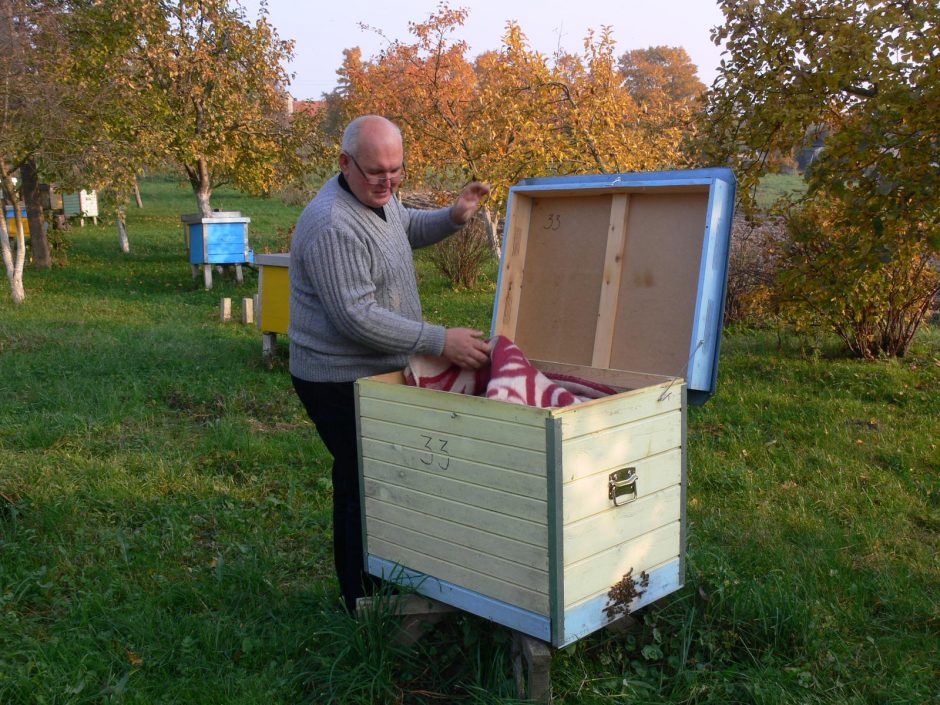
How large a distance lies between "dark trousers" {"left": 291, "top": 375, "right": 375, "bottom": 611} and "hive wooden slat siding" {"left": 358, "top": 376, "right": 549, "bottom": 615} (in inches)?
7.0

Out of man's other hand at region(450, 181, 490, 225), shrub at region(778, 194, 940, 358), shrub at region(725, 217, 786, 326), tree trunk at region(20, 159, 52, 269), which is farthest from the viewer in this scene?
tree trunk at region(20, 159, 52, 269)

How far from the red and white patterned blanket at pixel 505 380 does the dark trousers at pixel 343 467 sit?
0.26 m

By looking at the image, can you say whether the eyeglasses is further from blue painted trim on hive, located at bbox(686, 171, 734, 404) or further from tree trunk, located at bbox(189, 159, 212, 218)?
tree trunk, located at bbox(189, 159, 212, 218)

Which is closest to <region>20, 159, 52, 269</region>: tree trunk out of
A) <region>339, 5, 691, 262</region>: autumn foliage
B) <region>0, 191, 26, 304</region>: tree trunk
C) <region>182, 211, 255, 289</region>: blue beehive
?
<region>0, 191, 26, 304</region>: tree trunk

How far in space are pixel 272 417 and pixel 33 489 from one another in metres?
1.91

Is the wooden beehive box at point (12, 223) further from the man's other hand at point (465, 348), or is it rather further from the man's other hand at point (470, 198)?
the man's other hand at point (465, 348)

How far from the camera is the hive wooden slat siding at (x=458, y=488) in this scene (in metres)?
2.43

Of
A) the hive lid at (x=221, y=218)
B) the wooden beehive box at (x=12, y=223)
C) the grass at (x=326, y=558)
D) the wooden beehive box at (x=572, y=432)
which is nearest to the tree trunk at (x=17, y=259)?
the hive lid at (x=221, y=218)

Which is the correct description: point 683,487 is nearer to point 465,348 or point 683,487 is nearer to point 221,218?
point 465,348

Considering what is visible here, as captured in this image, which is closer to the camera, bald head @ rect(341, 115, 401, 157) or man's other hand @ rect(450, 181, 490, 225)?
bald head @ rect(341, 115, 401, 157)

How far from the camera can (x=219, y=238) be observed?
1335cm

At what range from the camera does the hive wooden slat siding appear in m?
2.43

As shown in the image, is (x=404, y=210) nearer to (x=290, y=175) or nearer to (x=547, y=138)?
(x=547, y=138)

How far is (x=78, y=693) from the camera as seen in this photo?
2883mm
